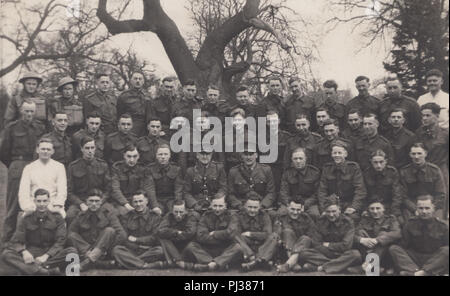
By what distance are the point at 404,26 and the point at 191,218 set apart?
332 cm

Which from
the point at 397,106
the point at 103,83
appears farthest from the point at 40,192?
the point at 397,106

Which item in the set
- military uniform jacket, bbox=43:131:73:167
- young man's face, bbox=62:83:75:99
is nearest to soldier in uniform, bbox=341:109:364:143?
military uniform jacket, bbox=43:131:73:167

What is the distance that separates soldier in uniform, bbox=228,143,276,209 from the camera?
18.1 feet

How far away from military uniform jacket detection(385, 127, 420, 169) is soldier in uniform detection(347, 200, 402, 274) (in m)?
0.62

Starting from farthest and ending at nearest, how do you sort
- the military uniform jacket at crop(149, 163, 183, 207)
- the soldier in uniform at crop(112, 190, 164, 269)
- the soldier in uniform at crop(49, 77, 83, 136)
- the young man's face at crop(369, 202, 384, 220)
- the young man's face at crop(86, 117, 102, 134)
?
the soldier in uniform at crop(49, 77, 83, 136), the young man's face at crop(86, 117, 102, 134), the military uniform jacket at crop(149, 163, 183, 207), the soldier in uniform at crop(112, 190, 164, 269), the young man's face at crop(369, 202, 384, 220)

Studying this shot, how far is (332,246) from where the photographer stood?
5066 millimetres

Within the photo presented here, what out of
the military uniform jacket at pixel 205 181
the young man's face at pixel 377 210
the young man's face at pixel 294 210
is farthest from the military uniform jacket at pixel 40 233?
the young man's face at pixel 377 210

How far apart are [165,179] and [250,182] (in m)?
0.92

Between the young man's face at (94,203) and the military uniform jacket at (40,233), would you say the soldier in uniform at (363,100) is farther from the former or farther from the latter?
the military uniform jacket at (40,233)

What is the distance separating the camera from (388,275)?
4883 millimetres

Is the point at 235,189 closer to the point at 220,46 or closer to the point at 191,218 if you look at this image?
the point at 191,218

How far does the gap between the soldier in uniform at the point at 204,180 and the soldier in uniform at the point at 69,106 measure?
150cm

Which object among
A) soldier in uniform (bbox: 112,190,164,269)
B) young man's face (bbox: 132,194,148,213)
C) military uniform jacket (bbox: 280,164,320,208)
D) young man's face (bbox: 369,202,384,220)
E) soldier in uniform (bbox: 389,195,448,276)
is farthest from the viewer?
military uniform jacket (bbox: 280,164,320,208)

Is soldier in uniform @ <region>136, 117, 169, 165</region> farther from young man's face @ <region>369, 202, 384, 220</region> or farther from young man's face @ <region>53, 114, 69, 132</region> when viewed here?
young man's face @ <region>369, 202, 384, 220</region>
